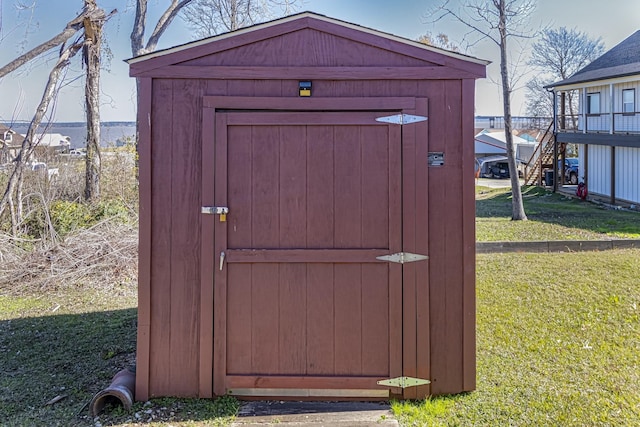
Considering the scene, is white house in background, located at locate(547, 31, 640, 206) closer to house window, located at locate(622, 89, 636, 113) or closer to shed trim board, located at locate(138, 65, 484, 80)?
house window, located at locate(622, 89, 636, 113)

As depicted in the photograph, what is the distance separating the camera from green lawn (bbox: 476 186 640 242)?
9828 millimetres

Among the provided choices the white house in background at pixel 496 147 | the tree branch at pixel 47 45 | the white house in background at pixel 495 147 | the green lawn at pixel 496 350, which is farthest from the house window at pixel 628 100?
the white house in background at pixel 495 147

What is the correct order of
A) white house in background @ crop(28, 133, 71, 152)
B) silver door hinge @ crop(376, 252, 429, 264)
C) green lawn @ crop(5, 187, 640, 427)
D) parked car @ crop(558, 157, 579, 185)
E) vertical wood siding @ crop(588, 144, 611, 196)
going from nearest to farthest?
green lawn @ crop(5, 187, 640, 427) < silver door hinge @ crop(376, 252, 429, 264) < white house in background @ crop(28, 133, 71, 152) < vertical wood siding @ crop(588, 144, 611, 196) < parked car @ crop(558, 157, 579, 185)

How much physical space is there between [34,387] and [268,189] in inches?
86.5

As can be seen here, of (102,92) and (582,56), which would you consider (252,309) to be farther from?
(582,56)

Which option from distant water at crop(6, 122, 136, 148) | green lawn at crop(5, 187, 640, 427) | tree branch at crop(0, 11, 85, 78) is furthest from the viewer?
distant water at crop(6, 122, 136, 148)

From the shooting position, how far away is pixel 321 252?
3.41 meters

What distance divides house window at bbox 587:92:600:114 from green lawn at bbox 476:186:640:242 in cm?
317

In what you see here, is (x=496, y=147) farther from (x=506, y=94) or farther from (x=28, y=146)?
→ (x=28, y=146)

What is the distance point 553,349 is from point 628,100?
14.8 meters

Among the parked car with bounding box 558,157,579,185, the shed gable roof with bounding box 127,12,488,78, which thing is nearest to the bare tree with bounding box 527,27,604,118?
the parked car with bounding box 558,157,579,185

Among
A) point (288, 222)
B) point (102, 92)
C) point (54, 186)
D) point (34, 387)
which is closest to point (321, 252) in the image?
point (288, 222)

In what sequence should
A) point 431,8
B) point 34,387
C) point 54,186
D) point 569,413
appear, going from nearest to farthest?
point 569,413, point 34,387, point 54,186, point 431,8

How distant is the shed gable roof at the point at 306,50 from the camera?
3340 mm
